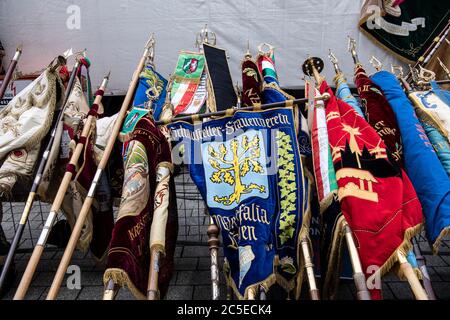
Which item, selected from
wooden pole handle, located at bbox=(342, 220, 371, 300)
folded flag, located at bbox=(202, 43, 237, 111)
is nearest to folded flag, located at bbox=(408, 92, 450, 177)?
wooden pole handle, located at bbox=(342, 220, 371, 300)

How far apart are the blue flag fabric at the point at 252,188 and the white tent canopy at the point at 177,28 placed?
3.07m

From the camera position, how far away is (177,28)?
4984mm

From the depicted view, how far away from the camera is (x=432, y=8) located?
4766mm

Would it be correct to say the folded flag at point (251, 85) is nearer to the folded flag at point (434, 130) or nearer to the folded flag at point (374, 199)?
the folded flag at point (374, 199)

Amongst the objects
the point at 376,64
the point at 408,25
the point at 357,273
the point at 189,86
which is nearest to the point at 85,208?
the point at 357,273

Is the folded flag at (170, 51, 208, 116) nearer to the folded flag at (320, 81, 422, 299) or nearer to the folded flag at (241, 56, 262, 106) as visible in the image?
the folded flag at (241, 56, 262, 106)

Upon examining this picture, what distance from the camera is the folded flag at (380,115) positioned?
206 centimetres

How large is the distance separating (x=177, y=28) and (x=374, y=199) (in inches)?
162

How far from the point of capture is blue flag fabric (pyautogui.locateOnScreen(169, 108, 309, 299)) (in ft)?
5.82

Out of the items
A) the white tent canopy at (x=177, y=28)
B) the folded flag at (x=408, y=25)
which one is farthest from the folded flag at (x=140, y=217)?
the folded flag at (x=408, y=25)

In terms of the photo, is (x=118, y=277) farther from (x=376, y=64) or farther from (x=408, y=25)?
(x=408, y=25)

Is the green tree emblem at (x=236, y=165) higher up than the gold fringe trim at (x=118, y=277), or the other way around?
the green tree emblem at (x=236, y=165)
